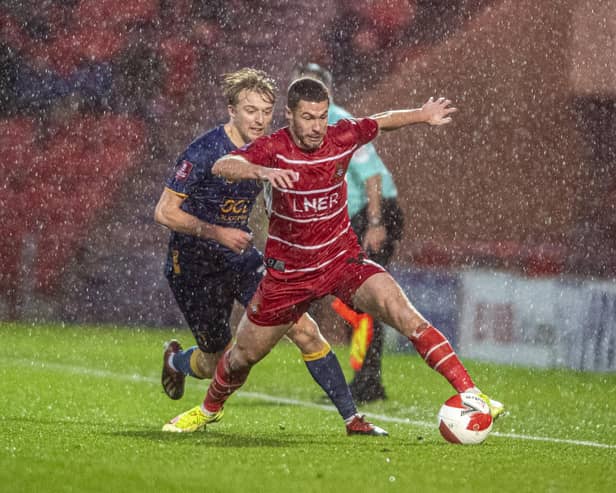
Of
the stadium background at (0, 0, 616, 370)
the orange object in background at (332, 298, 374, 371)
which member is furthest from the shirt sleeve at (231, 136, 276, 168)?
the stadium background at (0, 0, 616, 370)

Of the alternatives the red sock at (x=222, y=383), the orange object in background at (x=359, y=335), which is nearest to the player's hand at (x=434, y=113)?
the red sock at (x=222, y=383)

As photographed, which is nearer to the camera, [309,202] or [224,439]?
[309,202]

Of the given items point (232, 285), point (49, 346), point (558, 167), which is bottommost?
point (49, 346)

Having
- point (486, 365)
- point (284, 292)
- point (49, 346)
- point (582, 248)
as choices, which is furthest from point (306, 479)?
point (582, 248)

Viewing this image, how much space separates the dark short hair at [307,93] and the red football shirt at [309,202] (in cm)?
20

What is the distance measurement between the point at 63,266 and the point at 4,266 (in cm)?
79

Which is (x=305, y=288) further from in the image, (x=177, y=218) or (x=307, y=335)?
(x=177, y=218)

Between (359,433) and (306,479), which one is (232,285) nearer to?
(359,433)

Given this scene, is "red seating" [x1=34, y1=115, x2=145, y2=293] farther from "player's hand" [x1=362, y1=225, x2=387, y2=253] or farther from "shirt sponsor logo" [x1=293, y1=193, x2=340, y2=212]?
"shirt sponsor logo" [x1=293, y1=193, x2=340, y2=212]

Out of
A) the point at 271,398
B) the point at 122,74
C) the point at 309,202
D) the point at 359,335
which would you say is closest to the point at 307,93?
the point at 309,202

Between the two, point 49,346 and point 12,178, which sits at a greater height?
point 12,178

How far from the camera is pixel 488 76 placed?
18.8 m

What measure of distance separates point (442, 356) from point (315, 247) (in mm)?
779

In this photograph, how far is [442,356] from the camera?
696cm
